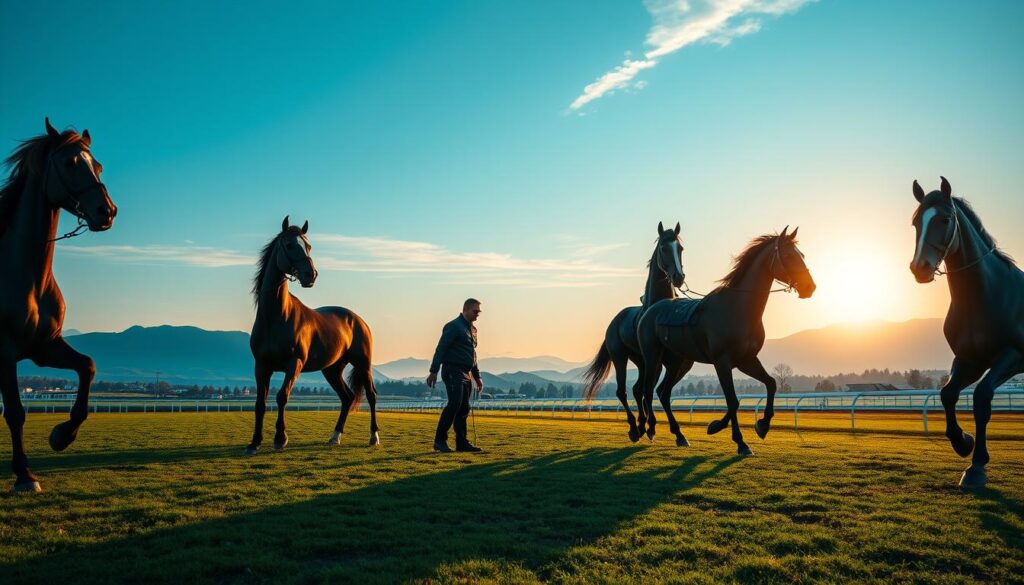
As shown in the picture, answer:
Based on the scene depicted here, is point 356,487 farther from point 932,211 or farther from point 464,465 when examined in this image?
point 932,211

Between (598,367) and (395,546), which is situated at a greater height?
(598,367)

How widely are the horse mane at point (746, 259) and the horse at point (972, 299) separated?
10.6 ft

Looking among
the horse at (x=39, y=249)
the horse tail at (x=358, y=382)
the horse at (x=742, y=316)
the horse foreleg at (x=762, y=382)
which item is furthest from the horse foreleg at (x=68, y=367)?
the horse foreleg at (x=762, y=382)

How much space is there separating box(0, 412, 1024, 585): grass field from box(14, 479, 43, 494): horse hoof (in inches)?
4.8

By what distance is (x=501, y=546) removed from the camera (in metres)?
4.64

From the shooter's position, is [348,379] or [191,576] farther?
[348,379]

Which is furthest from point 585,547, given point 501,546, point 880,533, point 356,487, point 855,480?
point 855,480

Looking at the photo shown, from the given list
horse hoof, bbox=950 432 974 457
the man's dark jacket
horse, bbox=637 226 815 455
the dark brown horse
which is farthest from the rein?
the dark brown horse

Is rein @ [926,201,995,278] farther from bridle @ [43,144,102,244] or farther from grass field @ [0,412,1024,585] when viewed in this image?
bridle @ [43,144,102,244]

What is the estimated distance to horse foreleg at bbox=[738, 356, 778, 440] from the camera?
34.1 feet

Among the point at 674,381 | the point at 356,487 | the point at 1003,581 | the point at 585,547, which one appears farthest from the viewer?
the point at 674,381

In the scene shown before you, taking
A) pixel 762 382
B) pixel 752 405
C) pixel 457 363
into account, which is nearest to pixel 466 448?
pixel 457 363

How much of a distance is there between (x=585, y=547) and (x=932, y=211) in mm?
5490

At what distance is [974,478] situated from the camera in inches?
271
